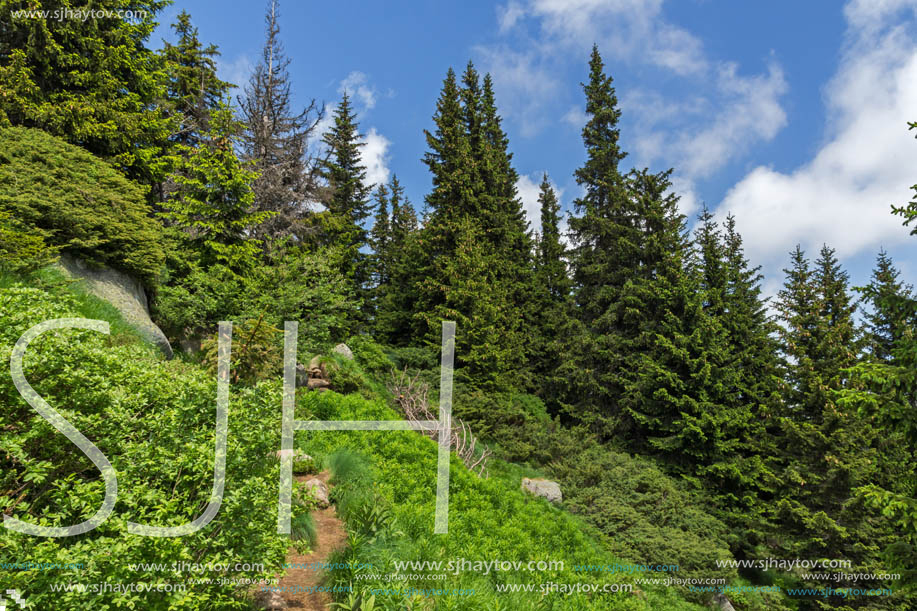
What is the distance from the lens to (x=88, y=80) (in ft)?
31.9

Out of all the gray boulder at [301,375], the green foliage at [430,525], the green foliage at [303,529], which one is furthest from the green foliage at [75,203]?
the green foliage at [303,529]

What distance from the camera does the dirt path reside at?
13.7ft

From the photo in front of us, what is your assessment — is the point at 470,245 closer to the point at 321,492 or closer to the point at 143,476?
the point at 321,492

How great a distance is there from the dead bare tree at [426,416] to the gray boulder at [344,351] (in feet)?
5.93

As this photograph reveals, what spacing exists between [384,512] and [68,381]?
4.07m

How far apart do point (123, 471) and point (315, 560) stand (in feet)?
9.68

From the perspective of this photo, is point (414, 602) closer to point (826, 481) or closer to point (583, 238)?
point (826, 481)

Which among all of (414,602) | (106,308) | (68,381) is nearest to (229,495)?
(68,381)

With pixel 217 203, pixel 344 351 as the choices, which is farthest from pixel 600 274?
pixel 217 203

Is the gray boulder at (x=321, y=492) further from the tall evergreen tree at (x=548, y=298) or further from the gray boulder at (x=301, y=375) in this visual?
the tall evergreen tree at (x=548, y=298)

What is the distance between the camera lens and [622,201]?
61.9 ft

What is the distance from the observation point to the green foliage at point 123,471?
237cm

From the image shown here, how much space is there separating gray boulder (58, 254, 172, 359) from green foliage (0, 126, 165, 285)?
0.60 feet

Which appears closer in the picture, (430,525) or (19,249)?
(19,249)
